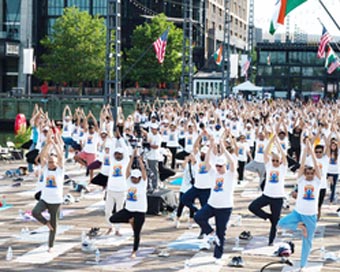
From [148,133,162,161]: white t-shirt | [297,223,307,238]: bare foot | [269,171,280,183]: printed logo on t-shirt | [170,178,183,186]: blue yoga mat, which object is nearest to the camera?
[297,223,307,238]: bare foot

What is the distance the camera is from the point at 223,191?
1139 cm

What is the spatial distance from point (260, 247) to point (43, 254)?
3881mm

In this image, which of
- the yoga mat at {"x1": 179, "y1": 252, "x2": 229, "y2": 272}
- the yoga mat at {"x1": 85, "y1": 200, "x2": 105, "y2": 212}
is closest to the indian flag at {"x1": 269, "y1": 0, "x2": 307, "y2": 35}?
the yoga mat at {"x1": 85, "y1": 200, "x2": 105, "y2": 212}

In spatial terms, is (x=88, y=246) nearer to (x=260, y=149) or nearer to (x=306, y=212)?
(x=306, y=212)

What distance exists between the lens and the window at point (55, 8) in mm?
79562

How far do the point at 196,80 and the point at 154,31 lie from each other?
619 centimetres

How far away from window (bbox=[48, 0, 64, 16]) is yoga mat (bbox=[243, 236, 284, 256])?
69.2 meters

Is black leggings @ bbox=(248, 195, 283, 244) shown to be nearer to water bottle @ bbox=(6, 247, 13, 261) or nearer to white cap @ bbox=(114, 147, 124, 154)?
white cap @ bbox=(114, 147, 124, 154)

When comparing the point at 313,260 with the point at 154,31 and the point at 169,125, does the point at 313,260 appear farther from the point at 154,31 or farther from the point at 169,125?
the point at 154,31

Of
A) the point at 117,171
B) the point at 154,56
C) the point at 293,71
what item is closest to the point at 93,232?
the point at 117,171

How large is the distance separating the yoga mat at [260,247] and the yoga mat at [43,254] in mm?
3197

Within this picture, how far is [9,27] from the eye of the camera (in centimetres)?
7812

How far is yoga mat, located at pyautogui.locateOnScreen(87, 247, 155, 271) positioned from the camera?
1147 centimetres

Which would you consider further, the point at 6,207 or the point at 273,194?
the point at 6,207
